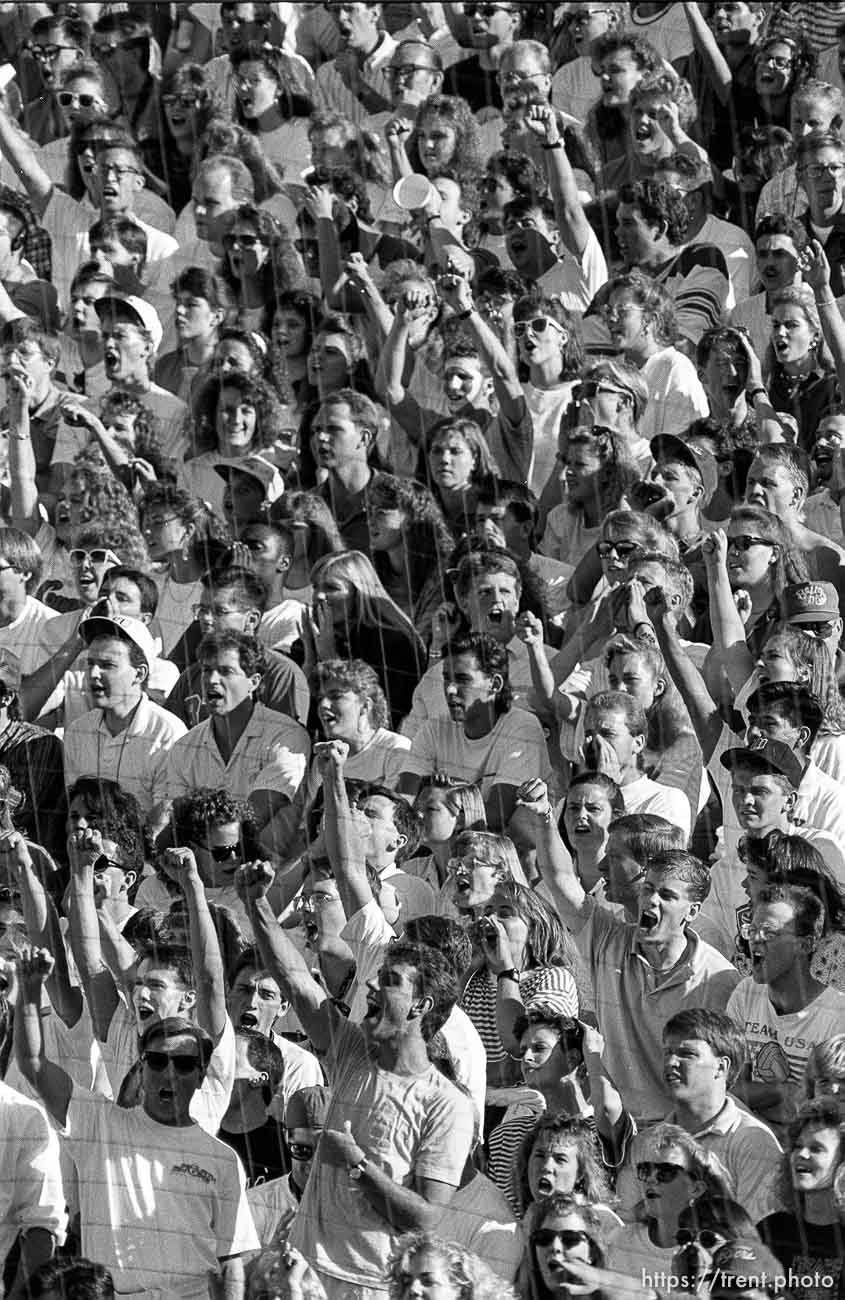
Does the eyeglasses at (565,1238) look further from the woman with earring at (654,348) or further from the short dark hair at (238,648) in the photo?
the woman with earring at (654,348)

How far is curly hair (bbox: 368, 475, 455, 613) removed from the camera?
1005 cm

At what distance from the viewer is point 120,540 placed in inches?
409

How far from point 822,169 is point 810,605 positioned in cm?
186

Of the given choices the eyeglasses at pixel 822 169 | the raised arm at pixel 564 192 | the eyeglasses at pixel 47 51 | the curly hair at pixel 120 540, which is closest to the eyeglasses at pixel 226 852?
the curly hair at pixel 120 540

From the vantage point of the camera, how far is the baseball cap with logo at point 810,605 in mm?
9500

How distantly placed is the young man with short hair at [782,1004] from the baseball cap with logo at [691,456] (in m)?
1.78

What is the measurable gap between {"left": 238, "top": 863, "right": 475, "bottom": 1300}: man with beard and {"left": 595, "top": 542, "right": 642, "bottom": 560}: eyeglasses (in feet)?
5.00

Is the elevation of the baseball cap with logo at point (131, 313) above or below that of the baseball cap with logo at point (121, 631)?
above

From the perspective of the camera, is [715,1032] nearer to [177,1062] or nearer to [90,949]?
[177,1062]

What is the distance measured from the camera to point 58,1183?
8734 millimetres

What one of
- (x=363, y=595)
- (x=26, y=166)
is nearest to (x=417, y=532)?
(x=363, y=595)

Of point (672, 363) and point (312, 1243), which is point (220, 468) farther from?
point (312, 1243)

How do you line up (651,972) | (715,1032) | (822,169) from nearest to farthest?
(715,1032), (651,972), (822,169)

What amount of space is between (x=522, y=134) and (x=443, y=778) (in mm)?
2800
